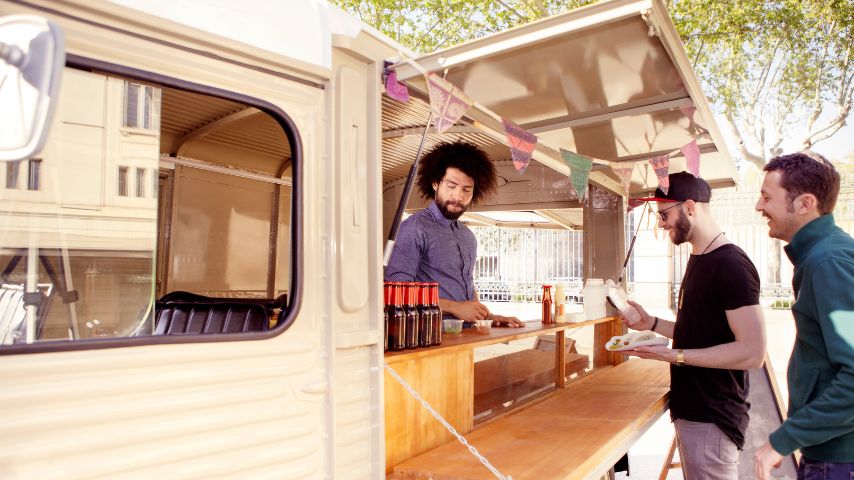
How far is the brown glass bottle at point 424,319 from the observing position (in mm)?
2570

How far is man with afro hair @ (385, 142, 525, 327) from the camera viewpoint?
→ 3807 millimetres

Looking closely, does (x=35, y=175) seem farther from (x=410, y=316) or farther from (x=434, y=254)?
(x=434, y=254)

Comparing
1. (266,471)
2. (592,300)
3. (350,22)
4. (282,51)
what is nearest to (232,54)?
(282,51)

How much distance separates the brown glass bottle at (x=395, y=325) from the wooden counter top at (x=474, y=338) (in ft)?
0.14

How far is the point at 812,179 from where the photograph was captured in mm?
2258

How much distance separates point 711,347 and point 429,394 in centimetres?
135

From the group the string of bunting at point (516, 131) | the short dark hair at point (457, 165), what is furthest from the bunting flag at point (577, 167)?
the short dark hair at point (457, 165)

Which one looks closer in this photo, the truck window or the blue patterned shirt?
the truck window

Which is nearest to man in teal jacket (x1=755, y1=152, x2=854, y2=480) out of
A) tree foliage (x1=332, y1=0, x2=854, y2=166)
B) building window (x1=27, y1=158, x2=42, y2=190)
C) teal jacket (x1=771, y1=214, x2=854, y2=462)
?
teal jacket (x1=771, y1=214, x2=854, y2=462)

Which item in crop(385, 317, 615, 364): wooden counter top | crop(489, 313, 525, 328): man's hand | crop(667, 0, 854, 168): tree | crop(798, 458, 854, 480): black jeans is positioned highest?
crop(667, 0, 854, 168): tree

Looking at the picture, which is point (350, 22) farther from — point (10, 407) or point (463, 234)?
point (463, 234)

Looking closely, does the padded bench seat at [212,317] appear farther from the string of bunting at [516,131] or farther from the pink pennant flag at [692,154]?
the pink pennant flag at [692,154]

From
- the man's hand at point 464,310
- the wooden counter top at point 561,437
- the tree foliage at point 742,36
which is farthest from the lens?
the tree foliage at point 742,36

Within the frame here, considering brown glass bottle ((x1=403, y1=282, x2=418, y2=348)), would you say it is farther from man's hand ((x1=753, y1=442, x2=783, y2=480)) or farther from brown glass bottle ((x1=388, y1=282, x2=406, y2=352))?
man's hand ((x1=753, y1=442, x2=783, y2=480))
